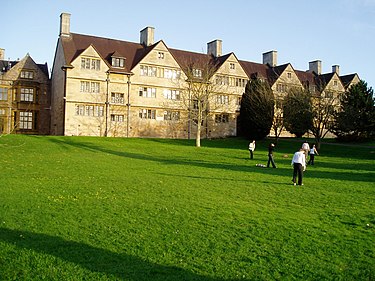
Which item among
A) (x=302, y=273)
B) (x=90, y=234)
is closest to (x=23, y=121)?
(x=90, y=234)

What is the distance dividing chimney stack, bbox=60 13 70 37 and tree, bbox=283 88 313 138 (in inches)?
1138

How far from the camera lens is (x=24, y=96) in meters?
53.1

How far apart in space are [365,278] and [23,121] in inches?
2106

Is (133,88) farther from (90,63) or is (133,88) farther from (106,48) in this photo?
(106,48)

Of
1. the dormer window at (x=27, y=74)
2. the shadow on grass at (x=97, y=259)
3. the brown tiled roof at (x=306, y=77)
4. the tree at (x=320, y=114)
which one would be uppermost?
the brown tiled roof at (x=306, y=77)

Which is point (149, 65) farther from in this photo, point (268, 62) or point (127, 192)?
point (127, 192)

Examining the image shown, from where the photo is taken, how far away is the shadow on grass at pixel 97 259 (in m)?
6.84

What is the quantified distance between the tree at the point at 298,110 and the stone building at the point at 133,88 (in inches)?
366

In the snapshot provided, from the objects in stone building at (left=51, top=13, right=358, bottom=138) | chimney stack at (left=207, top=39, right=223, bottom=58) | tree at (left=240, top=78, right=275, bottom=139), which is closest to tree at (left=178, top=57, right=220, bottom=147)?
stone building at (left=51, top=13, right=358, bottom=138)

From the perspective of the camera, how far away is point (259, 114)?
163 ft

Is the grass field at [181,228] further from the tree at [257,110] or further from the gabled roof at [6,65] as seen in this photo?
the gabled roof at [6,65]

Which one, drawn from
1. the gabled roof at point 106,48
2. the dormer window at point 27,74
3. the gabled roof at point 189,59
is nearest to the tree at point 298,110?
the gabled roof at point 189,59

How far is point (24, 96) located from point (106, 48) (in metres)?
12.8

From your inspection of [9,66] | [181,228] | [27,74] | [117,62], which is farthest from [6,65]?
[181,228]
